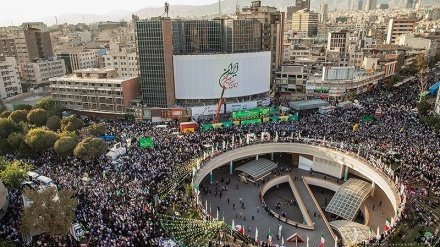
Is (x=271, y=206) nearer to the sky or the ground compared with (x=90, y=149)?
nearer to the ground

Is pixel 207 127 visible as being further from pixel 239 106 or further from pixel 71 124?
pixel 71 124

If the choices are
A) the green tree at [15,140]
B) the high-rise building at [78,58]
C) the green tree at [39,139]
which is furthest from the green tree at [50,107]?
the high-rise building at [78,58]

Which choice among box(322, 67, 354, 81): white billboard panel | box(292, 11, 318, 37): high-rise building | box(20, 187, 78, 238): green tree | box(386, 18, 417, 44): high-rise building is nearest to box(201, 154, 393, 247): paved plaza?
box(20, 187, 78, 238): green tree

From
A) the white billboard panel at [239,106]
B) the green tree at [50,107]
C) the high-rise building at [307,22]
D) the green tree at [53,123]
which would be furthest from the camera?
the high-rise building at [307,22]

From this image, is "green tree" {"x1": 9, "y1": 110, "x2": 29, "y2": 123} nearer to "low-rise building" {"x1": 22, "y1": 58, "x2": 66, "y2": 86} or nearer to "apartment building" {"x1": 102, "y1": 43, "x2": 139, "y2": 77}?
"apartment building" {"x1": 102, "y1": 43, "x2": 139, "y2": 77}

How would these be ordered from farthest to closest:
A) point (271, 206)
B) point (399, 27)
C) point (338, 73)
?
point (399, 27), point (338, 73), point (271, 206)

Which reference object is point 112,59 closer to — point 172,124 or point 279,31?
point 172,124

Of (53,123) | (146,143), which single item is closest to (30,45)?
(53,123)

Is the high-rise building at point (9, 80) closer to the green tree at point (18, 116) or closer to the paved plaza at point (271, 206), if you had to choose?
the green tree at point (18, 116)
